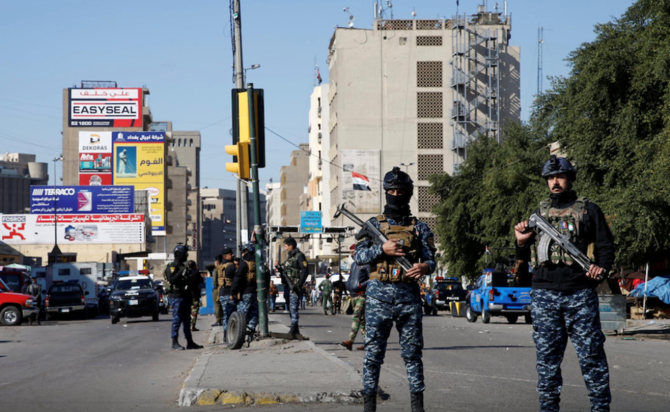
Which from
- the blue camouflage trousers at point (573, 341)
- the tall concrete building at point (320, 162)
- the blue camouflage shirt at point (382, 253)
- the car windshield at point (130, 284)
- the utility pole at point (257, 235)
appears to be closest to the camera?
the blue camouflage trousers at point (573, 341)

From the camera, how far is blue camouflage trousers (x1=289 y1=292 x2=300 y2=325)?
17.0 metres

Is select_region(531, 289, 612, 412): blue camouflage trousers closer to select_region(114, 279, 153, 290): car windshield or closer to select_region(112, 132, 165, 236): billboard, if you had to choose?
select_region(114, 279, 153, 290): car windshield

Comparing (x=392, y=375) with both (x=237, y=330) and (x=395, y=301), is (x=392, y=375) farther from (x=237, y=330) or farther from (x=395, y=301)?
(x=395, y=301)

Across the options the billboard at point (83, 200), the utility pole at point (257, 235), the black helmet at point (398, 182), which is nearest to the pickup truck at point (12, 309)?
the utility pole at point (257, 235)

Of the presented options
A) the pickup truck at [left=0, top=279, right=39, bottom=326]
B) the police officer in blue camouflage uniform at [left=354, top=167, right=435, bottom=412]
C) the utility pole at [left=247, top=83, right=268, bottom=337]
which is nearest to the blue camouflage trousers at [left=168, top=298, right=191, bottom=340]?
the utility pole at [left=247, top=83, right=268, bottom=337]

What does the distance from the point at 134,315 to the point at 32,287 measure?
6.50 m

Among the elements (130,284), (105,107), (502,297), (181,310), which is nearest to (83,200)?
(105,107)

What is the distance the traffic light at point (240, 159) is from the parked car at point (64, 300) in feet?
79.2

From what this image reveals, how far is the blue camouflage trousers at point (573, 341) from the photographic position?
6.22 meters

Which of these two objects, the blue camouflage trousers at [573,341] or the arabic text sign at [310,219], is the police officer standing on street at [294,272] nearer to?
the blue camouflage trousers at [573,341]

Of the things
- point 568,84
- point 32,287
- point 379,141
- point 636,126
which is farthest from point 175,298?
point 379,141

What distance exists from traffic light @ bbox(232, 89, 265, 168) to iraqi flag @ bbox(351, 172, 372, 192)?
216 ft

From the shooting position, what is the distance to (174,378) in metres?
11.7

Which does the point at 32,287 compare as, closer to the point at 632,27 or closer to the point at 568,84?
the point at 568,84
